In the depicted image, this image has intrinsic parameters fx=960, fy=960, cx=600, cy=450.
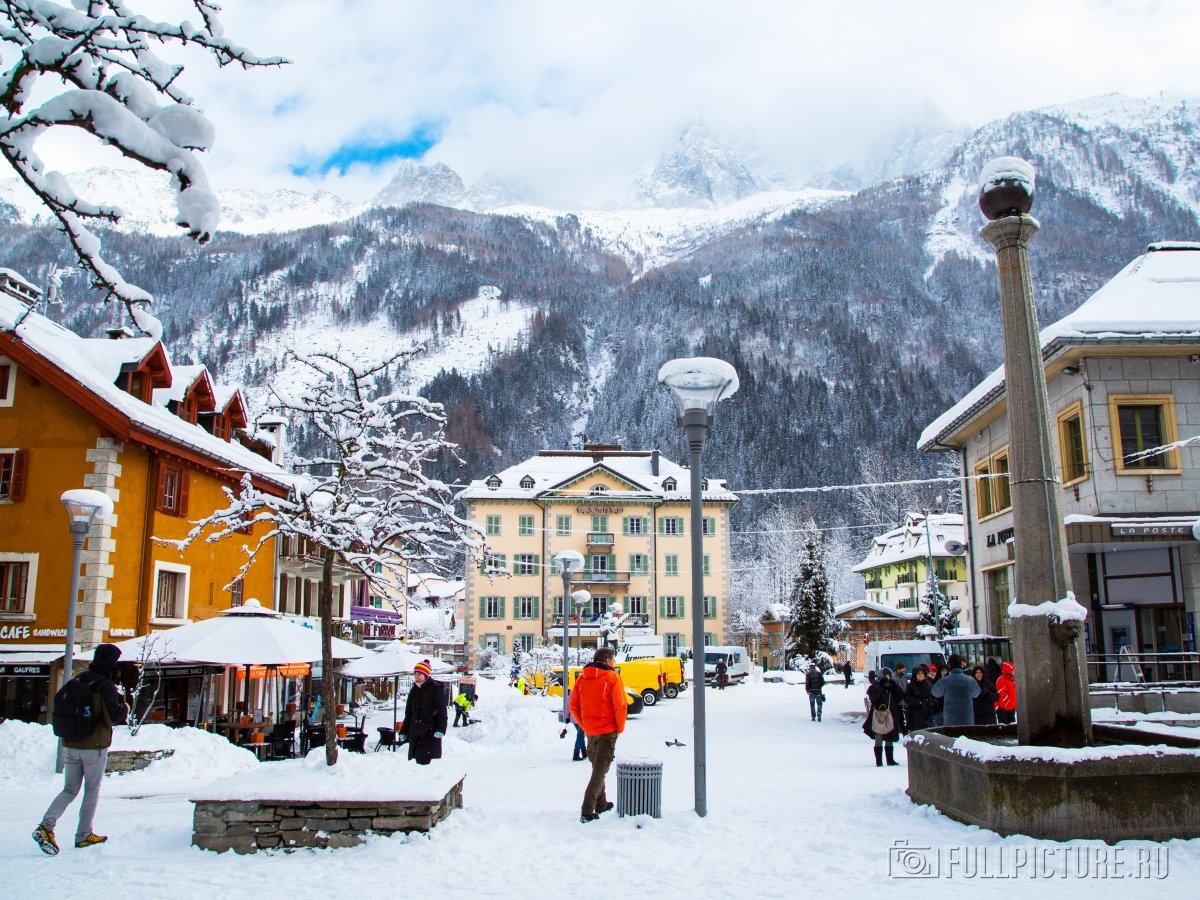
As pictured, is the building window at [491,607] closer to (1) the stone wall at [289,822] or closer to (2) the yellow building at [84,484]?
(2) the yellow building at [84,484]

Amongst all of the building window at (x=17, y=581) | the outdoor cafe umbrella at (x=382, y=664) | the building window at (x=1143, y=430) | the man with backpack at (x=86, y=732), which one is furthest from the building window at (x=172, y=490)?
the building window at (x=1143, y=430)

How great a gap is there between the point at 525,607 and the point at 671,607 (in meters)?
9.81

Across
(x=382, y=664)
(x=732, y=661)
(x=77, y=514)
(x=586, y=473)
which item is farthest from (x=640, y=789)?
(x=586, y=473)

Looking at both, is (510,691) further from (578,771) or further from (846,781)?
(846,781)

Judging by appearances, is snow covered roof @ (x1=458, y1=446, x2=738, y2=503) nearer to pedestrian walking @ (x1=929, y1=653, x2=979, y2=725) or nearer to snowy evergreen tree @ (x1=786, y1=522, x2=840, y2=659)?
snowy evergreen tree @ (x1=786, y1=522, x2=840, y2=659)

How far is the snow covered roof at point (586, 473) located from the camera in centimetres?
6438

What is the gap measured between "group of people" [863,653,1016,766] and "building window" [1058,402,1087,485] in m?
4.84

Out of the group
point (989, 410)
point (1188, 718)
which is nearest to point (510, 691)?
point (989, 410)

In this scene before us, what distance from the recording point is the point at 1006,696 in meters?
15.7

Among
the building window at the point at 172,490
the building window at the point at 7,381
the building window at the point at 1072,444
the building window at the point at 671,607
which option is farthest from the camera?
the building window at the point at 671,607

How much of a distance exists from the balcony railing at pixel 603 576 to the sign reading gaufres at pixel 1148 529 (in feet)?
156

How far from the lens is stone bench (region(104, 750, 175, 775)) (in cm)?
1470

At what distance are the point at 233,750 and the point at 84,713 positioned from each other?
9273 mm

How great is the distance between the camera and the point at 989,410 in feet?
76.7
